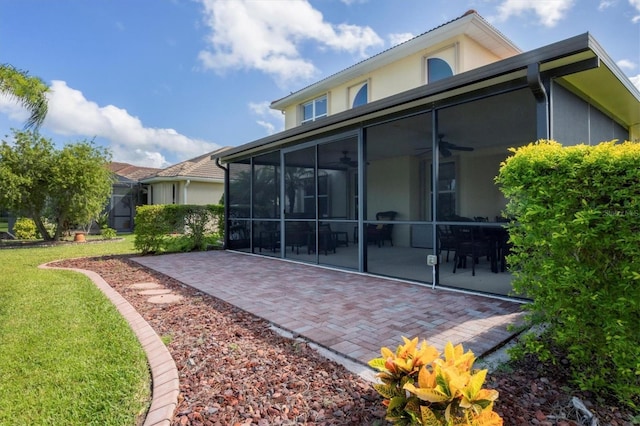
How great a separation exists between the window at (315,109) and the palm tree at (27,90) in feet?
27.8

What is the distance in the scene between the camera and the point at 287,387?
8.02 ft

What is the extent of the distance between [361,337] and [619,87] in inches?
213

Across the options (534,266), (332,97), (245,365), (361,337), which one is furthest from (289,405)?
(332,97)

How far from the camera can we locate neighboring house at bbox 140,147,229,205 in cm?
1873

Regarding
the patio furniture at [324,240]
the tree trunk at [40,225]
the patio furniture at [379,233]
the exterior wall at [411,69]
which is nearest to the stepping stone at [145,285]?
the patio furniture at [324,240]

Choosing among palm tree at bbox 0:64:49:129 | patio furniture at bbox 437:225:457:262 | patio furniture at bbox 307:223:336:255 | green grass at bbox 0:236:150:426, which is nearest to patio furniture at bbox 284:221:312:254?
patio furniture at bbox 307:223:336:255

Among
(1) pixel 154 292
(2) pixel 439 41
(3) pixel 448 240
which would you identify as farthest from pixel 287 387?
(2) pixel 439 41

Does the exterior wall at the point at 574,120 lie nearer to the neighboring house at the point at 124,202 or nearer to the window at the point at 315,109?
the window at the point at 315,109

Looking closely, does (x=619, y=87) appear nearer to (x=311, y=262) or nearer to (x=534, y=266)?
(x=534, y=266)

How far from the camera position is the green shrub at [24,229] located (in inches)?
586

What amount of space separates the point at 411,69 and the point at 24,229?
16.8 meters

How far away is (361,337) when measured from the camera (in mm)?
3330

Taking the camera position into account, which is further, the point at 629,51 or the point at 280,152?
the point at 280,152

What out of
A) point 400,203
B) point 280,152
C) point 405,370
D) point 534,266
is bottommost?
point 405,370
